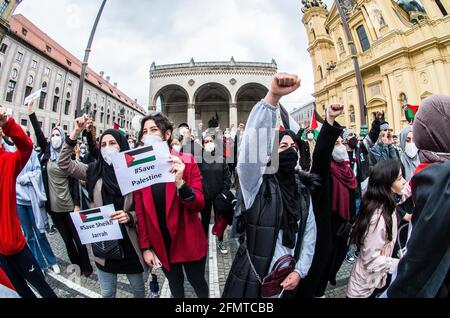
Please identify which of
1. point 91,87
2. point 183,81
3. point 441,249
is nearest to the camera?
point 441,249

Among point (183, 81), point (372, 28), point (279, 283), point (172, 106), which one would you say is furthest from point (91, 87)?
point (279, 283)

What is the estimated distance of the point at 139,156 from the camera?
5.53 ft

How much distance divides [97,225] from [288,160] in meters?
1.89

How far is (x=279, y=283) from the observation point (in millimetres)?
1471

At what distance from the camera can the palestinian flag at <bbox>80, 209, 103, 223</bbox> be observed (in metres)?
1.92

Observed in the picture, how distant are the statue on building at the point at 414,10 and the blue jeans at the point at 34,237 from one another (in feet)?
91.5

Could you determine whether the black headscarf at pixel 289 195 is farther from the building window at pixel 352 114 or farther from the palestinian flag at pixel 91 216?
the building window at pixel 352 114

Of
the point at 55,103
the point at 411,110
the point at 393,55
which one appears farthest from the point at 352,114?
the point at 55,103

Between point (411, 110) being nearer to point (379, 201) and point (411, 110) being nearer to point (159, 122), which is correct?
point (379, 201)

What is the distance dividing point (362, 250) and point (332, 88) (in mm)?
27886
